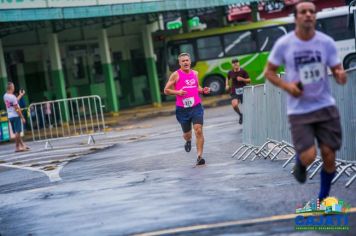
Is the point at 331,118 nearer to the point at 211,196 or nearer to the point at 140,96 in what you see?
the point at 211,196

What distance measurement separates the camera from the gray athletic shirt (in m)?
6.76

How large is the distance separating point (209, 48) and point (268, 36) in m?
2.79

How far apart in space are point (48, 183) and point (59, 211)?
3.38m

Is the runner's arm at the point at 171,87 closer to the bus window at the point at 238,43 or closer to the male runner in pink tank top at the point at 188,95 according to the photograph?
the male runner in pink tank top at the point at 188,95

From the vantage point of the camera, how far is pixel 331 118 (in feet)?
22.2

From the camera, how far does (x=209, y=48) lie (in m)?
35.4

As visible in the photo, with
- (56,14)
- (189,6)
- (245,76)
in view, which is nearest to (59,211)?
(245,76)

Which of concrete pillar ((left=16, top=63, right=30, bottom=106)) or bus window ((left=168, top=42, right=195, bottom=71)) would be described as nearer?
concrete pillar ((left=16, top=63, right=30, bottom=106))

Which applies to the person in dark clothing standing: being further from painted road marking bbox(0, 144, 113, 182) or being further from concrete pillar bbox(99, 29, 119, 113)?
concrete pillar bbox(99, 29, 119, 113)

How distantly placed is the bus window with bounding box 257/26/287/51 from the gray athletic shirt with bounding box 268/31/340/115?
28.7 metres

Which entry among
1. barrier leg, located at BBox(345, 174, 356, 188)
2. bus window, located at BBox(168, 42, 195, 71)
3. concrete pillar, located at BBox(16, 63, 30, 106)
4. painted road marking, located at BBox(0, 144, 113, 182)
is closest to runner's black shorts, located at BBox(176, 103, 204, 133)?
painted road marking, located at BBox(0, 144, 113, 182)

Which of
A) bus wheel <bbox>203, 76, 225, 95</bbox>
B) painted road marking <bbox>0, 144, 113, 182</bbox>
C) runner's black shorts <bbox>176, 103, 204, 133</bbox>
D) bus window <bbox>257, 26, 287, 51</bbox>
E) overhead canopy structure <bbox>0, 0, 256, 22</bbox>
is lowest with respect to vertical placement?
painted road marking <bbox>0, 144, 113, 182</bbox>

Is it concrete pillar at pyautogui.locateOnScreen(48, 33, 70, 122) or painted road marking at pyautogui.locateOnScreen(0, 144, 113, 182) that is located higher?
concrete pillar at pyautogui.locateOnScreen(48, 33, 70, 122)

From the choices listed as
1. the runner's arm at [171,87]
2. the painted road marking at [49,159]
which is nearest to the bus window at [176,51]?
the painted road marking at [49,159]
